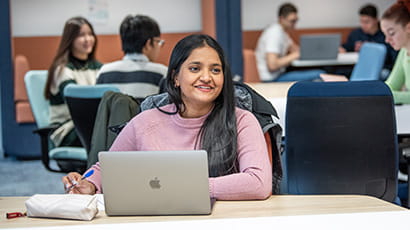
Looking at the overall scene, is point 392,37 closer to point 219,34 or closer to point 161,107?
point 161,107

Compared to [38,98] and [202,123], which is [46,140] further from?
[202,123]

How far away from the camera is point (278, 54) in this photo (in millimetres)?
8078

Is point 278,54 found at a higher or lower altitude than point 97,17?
lower

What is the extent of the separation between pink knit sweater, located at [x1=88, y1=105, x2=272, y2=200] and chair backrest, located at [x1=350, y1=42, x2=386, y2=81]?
3.28 meters

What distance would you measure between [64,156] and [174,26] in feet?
11.4

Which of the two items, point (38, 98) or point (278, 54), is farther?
point (278, 54)

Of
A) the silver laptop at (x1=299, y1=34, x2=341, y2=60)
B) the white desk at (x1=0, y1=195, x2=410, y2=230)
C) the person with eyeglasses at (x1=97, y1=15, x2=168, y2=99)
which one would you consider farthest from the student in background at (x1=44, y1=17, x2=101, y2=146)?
the silver laptop at (x1=299, y1=34, x2=341, y2=60)

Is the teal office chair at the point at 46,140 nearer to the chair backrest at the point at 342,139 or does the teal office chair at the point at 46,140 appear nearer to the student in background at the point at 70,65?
the student in background at the point at 70,65

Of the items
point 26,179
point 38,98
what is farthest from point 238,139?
point 26,179

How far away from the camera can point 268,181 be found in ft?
7.47

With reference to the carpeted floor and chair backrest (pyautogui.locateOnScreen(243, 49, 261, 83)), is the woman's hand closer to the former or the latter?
the carpeted floor

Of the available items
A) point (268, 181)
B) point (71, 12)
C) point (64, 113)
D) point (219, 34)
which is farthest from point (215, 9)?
point (268, 181)

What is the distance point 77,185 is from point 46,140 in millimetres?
2232

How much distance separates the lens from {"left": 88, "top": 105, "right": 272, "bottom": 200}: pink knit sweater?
2207 millimetres
